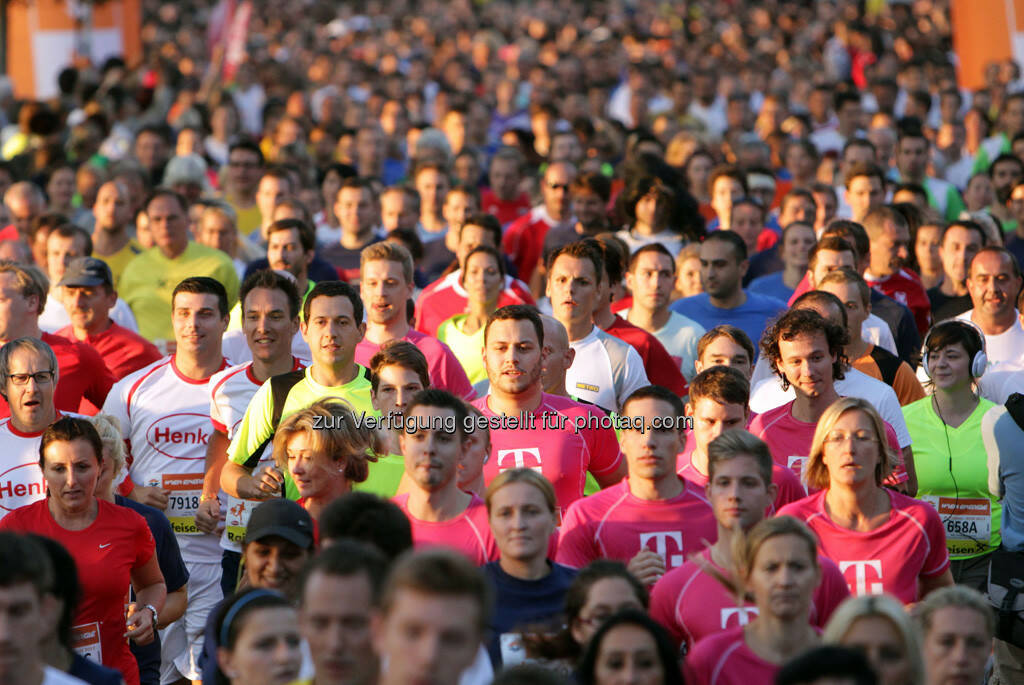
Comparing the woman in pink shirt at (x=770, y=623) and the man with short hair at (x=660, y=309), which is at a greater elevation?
the man with short hair at (x=660, y=309)

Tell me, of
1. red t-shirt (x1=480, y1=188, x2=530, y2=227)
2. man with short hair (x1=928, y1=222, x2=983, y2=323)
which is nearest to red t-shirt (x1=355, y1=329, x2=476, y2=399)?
man with short hair (x1=928, y1=222, x2=983, y2=323)

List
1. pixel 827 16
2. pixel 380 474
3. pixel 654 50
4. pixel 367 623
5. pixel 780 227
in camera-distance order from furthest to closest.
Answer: pixel 827 16 → pixel 654 50 → pixel 780 227 → pixel 380 474 → pixel 367 623

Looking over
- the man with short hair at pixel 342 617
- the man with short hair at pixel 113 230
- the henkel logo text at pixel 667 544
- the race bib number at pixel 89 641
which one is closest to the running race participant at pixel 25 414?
the race bib number at pixel 89 641

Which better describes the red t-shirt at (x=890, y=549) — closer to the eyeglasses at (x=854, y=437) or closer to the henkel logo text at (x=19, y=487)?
the eyeglasses at (x=854, y=437)

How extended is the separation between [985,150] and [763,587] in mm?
12626

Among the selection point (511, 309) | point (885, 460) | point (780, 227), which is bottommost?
point (885, 460)

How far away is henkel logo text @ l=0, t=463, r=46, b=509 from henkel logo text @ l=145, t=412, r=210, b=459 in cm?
81

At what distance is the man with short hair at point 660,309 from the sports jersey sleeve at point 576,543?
286 centimetres

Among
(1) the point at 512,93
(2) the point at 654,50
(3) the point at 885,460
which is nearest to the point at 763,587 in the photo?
(3) the point at 885,460

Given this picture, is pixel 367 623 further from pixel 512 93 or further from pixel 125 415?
pixel 512 93

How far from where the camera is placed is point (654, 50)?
27359mm

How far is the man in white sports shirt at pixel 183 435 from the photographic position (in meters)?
8.27

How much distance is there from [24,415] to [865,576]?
3.89m

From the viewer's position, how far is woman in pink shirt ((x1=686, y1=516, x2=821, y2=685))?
533 cm
